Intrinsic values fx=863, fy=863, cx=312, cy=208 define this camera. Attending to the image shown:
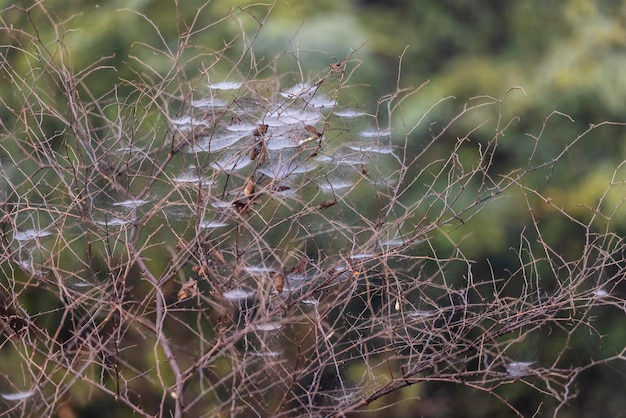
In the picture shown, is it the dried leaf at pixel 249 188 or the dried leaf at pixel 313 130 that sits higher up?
the dried leaf at pixel 313 130

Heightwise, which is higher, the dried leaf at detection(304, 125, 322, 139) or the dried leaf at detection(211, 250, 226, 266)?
the dried leaf at detection(304, 125, 322, 139)

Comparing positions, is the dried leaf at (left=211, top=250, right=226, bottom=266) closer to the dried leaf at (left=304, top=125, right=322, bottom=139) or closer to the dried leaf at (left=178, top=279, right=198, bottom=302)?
the dried leaf at (left=178, top=279, right=198, bottom=302)

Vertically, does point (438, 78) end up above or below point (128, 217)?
below

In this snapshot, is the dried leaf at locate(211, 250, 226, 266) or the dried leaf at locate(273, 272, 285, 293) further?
the dried leaf at locate(211, 250, 226, 266)

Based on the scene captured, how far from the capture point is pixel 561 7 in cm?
415

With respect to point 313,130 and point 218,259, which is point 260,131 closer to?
point 313,130

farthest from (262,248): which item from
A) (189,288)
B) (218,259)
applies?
(189,288)

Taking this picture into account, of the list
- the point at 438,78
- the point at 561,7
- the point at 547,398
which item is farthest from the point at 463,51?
the point at 547,398

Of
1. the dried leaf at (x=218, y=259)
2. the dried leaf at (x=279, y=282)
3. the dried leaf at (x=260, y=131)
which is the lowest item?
the dried leaf at (x=218, y=259)

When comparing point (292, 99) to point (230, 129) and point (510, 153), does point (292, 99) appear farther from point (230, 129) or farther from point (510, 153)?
point (510, 153)

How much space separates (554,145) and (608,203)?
359 millimetres

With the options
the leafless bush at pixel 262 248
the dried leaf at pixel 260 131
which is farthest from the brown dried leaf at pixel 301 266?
the dried leaf at pixel 260 131

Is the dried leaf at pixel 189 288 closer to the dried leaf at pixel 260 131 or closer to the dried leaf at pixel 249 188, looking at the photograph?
the dried leaf at pixel 249 188

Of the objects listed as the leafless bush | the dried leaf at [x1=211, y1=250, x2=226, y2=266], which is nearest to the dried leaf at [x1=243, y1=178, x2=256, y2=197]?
the leafless bush
